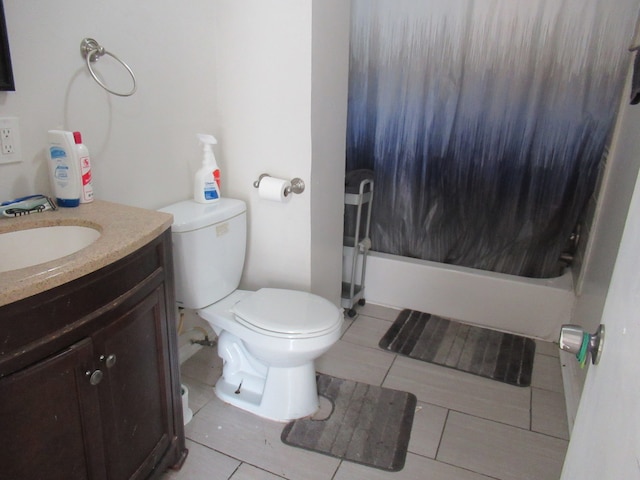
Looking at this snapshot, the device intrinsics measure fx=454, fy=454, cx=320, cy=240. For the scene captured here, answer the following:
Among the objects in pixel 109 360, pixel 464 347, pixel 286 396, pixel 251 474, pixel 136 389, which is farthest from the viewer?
pixel 464 347

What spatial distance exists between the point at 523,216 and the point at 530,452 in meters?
1.22

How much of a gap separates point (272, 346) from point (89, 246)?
785 mm

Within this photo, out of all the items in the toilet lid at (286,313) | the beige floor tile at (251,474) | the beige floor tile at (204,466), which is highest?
the toilet lid at (286,313)

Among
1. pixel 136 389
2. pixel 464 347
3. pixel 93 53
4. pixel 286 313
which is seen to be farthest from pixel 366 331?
pixel 93 53

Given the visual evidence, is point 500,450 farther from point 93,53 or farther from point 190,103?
point 93,53

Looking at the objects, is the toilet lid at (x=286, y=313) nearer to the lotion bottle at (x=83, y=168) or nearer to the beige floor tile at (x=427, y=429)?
the beige floor tile at (x=427, y=429)

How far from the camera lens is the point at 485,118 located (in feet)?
7.73

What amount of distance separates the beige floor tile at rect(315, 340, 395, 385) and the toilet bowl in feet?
0.87

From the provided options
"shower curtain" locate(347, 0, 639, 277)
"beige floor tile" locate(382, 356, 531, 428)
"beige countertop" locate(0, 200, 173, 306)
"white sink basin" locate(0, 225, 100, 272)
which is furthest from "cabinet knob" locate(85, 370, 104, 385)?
"shower curtain" locate(347, 0, 639, 277)

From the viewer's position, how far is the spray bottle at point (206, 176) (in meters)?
1.81

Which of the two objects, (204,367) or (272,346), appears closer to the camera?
(272,346)

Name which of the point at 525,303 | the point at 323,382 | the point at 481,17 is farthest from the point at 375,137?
the point at 323,382

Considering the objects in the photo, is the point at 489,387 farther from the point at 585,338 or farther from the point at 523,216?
the point at 585,338

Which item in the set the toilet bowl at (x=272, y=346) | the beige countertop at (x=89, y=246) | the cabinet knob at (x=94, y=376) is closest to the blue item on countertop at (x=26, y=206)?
the beige countertop at (x=89, y=246)
